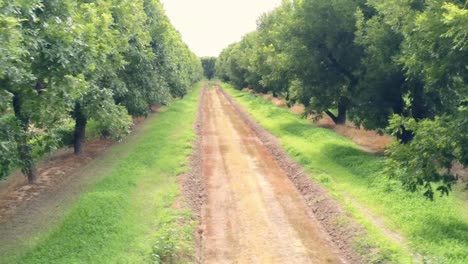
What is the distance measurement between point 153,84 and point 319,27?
14401 mm

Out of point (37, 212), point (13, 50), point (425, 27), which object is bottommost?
point (37, 212)

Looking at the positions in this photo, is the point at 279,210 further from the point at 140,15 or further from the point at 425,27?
the point at 140,15

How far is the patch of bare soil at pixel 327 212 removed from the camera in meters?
13.8

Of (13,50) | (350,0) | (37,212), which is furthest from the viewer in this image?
(350,0)

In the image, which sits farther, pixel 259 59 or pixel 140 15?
pixel 259 59

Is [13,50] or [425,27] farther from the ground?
[425,27]

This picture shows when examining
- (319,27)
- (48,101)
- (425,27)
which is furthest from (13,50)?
(319,27)

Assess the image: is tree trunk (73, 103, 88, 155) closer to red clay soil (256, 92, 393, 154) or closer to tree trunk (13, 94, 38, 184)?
tree trunk (13, 94, 38, 184)

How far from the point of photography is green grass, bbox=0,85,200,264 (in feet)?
40.7

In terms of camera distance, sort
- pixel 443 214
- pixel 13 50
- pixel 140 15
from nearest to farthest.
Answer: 1. pixel 13 50
2. pixel 443 214
3. pixel 140 15

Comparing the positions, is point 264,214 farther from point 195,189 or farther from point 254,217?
point 195,189

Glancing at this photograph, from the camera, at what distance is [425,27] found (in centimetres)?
1416

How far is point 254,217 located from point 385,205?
508 centimetres

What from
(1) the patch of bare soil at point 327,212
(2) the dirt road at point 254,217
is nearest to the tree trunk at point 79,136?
(2) the dirt road at point 254,217
